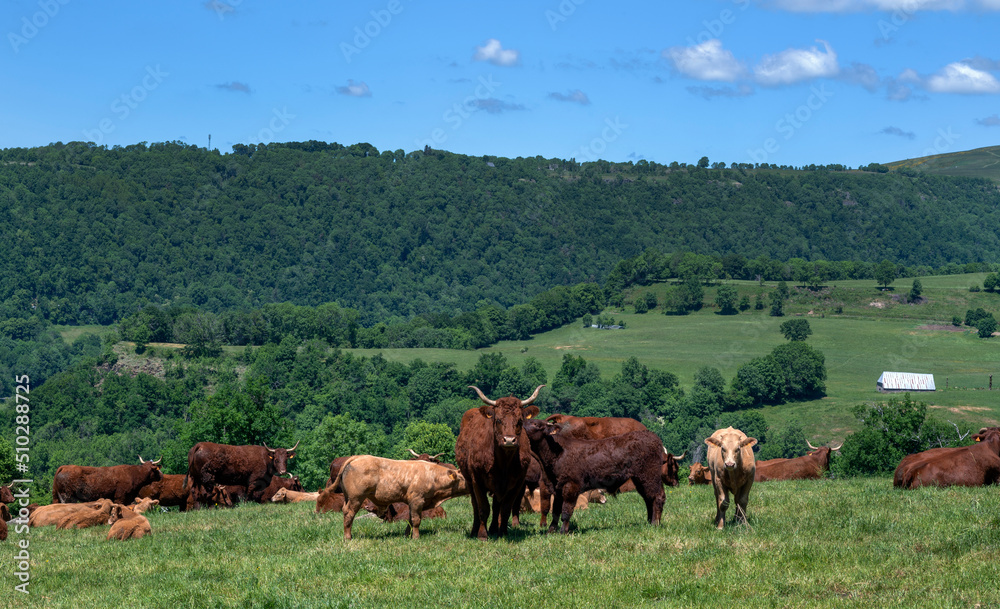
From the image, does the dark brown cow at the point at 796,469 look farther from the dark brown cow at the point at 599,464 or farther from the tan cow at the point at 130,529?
the tan cow at the point at 130,529

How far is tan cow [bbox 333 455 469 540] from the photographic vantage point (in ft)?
55.7

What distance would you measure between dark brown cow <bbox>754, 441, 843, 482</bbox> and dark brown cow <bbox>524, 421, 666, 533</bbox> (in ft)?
44.3

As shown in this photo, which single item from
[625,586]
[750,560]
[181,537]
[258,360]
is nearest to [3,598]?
[181,537]

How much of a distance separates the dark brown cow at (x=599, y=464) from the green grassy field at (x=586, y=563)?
75 centimetres

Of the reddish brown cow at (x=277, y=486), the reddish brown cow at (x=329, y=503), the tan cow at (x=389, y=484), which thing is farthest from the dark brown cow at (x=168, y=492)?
the tan cow at (x=389, y=484)

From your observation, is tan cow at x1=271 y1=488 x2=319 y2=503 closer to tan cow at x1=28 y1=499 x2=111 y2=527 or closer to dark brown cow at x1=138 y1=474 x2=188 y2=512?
dark brown cow at x1=138 y1=474 x2=188 y2=512

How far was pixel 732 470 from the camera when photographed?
1564 centimetres

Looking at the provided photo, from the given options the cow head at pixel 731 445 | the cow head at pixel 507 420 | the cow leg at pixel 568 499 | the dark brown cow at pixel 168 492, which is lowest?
the dark brown cow at pixel 168 492

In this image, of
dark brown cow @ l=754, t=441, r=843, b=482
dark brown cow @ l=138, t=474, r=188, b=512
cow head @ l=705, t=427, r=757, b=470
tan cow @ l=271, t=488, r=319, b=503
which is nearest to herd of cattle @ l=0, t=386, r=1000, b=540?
cow head @ l=705, t=427, r=757, b=470

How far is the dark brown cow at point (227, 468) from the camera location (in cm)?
2773

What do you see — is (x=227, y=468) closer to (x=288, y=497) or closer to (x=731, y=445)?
(x=288, y=497)

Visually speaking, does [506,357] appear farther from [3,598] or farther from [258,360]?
[3,598]

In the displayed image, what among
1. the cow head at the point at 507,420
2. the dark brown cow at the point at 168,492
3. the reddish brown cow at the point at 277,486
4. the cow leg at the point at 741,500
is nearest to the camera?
the cow head at the point at 507,420

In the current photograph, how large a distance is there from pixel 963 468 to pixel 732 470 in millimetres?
7895
